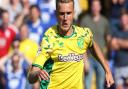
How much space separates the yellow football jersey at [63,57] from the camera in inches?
254

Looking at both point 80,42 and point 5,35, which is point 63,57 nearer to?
point 80,42

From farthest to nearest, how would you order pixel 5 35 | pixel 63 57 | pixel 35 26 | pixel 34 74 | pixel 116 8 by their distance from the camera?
pixel 116 8 < pixel 35 26 < pixel 5 35 < pixel 63 57 < pixel 34 74

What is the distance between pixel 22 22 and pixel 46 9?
0.65 m

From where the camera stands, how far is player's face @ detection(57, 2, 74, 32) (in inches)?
251

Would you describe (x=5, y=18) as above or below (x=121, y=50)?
above

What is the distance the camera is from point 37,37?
12.1 meters

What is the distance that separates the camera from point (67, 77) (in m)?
6.56

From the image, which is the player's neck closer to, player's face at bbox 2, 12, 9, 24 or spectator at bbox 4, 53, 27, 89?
spectator at bbox 4, 53, 27, 89

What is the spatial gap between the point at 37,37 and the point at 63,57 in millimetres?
5619

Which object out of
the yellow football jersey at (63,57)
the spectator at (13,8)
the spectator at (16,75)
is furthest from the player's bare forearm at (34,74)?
the spectator at (13,8)

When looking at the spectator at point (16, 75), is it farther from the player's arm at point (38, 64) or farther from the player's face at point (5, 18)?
the player's arm at point (38, 64)

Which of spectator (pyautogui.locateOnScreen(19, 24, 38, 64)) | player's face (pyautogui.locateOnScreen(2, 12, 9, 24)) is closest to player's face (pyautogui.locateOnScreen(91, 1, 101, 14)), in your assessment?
spectator (pyautogui.locateOnScreen(19, 24, 38, 64))

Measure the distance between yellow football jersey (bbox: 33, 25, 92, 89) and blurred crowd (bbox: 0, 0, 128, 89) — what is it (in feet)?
14.8

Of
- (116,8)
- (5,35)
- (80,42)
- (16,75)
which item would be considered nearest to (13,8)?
(5,35)
